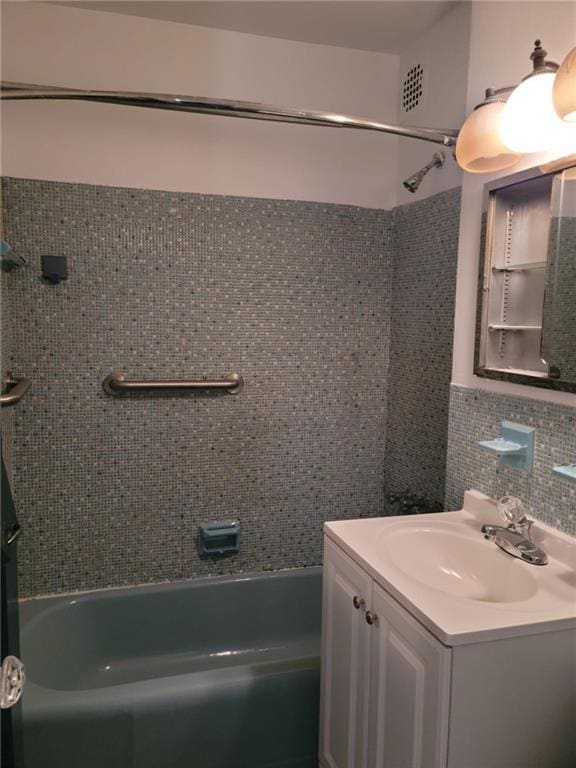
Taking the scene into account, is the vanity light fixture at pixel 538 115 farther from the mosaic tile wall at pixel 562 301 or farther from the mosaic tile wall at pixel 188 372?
the mosaic tile wall at pixel 188 372

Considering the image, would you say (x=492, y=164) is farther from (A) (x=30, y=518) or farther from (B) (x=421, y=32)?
(A) (x=30, y=518)

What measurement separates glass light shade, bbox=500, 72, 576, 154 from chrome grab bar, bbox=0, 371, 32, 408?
1553 mm

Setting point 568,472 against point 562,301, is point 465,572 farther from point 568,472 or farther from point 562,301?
point 562,301

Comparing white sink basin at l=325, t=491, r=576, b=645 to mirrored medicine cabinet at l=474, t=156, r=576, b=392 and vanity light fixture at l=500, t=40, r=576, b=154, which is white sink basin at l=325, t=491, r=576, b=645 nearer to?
mirrored medicine cabinet at l=474, t=156, r=576, b=392

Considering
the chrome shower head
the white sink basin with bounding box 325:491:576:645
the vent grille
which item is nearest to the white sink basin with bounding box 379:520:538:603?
the white sink basin with bounding box 325:491:576:645

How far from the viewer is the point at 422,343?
6.93 ft

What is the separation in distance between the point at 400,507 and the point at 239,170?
4.84 ft

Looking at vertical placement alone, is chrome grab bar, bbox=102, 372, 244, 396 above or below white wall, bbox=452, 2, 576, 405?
below

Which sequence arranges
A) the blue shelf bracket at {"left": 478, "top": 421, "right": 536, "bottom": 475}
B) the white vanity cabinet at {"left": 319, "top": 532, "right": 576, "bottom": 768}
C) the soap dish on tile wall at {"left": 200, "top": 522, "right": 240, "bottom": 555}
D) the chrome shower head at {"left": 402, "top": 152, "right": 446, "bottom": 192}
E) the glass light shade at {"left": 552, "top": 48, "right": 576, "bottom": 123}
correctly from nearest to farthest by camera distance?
the white vanity cabinet at {"left": 319, "top": 532, "right": 576, "bottom": 768} < the glass light shade at {"left": 552, "top": 48, "right": 576, "bottom": 123} < the blue shelf bracket at {"left": 478, "top": 421, "right": 536, "bottom": 475} < the chrome shower head at {"left": 402, "top": 152, "right": 446, "bottom": 192} < the soap dish on tile wall at {"left": 200, "top": 522, "right": 240, "bottom": 555}

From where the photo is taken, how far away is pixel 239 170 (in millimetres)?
2117

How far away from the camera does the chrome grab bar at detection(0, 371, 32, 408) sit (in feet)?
5.41

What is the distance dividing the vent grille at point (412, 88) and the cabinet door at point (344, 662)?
173 cm

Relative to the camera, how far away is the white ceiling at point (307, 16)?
73.2 inches

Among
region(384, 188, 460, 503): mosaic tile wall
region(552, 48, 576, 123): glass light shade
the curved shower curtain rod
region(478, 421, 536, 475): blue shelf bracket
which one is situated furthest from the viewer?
region(384, 188, 460, 503): mosaic tile wall
